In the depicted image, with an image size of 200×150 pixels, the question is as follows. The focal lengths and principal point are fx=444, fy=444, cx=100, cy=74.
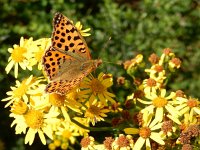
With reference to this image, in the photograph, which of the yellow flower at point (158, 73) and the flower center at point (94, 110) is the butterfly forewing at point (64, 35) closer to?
the flower center at point (94, 110)

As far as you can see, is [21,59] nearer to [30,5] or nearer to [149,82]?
[149,82]

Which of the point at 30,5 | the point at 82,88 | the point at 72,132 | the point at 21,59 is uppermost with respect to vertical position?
the point at 30,5

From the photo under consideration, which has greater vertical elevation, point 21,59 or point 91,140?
point 21,59

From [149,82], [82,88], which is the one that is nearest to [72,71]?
[82,88]

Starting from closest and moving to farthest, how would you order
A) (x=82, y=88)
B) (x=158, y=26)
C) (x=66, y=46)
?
(x=66, y=46), (x=82, y=88), (x=158, y=26)

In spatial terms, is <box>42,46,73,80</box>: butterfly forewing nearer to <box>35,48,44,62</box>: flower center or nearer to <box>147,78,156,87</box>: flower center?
<box>35,48,44,62</box>: flower center

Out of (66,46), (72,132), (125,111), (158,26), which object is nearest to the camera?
(66,46)

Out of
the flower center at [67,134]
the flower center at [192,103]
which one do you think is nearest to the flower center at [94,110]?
the flower center at [192,103]
